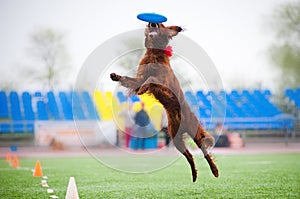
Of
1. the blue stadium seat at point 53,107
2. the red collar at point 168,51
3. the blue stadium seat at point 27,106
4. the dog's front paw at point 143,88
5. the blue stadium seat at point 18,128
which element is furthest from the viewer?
the blue stadium seat at point 53,107

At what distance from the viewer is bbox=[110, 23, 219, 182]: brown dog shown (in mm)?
4695

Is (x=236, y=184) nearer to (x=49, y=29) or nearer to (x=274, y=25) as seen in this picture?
(x=49, y=29)

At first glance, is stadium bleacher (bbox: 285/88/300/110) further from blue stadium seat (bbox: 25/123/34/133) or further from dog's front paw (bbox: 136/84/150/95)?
dog's front paw (bbox: 136/84/150/95)

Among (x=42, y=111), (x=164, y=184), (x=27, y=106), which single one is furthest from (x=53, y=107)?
(x=164, y=184)

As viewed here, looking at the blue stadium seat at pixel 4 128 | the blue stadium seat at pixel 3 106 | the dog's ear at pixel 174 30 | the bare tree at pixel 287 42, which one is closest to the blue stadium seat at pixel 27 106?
the blue stadium seat at pixel 3 106

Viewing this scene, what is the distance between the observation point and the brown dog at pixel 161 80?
185 inches

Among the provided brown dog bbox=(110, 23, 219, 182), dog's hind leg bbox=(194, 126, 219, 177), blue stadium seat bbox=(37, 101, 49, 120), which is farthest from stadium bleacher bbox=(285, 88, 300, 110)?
brown dog bbox=(110, 23, 219, 182)

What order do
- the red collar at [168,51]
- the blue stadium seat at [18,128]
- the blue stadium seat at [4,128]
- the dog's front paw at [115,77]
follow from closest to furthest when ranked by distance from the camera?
the dog's front paw at [115,77]
the red collar at [168,51]
the blue stadium seat at [4,128]
the blue stadium seat at [18,128]

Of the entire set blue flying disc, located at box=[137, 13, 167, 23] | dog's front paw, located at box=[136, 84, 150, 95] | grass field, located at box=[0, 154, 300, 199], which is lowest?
grass field, located at box=[0, 154, 300, 199]

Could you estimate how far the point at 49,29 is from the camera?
25.0 meters

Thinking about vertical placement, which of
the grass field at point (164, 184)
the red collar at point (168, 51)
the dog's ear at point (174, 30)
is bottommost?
the grass field at point (164, 184)

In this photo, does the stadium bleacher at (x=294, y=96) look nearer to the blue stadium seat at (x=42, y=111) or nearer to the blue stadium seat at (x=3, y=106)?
the blue stadium seat at (x=42, y=111)

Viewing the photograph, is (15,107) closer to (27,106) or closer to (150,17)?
(27,106)

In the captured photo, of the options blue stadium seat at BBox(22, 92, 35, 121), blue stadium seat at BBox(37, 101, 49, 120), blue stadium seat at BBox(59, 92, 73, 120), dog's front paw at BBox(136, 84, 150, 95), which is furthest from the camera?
blue stadium seat at BBox(59, 92, 73, 120)
